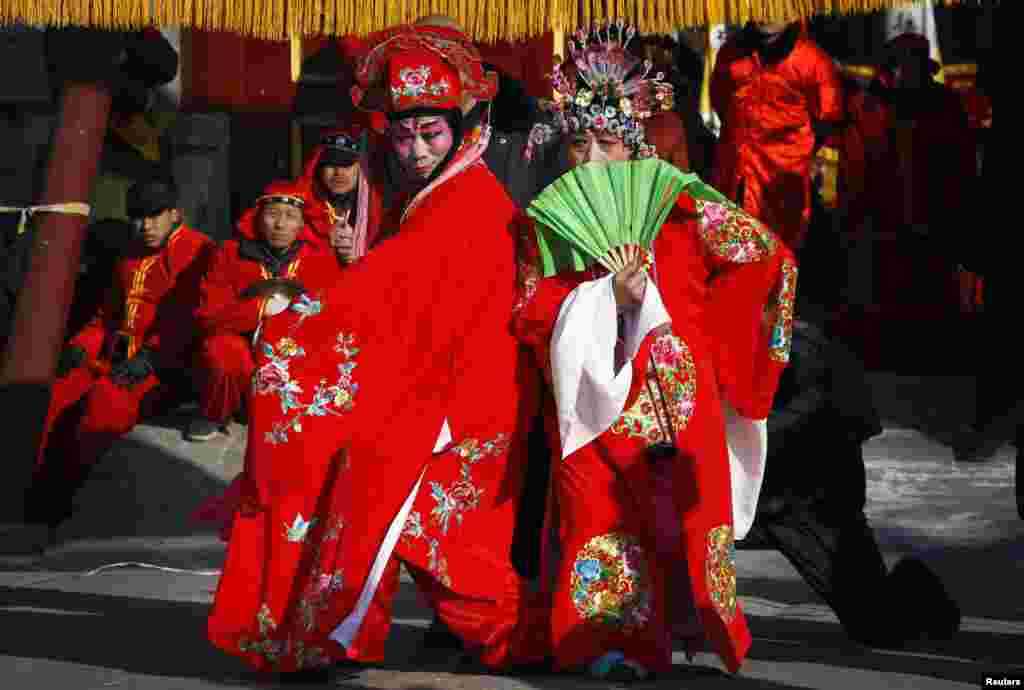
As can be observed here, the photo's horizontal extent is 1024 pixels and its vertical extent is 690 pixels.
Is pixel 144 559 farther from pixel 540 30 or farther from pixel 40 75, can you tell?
pixel 40 75

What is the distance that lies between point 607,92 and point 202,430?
12.5 feet

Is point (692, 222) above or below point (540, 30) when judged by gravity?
below

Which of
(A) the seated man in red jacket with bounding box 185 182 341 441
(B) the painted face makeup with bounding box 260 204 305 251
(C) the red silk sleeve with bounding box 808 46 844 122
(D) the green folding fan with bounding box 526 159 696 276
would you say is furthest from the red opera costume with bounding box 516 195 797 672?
(C) the red silk sleeve with bounding box 808 46 844 122

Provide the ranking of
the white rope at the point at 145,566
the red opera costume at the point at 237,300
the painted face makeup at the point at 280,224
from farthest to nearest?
the painted face makeup at the point at 280,224 < the red opera costume at the point at 237,300 < the white rope at the point at 145,566

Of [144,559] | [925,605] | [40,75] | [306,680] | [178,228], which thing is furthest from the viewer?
[40,75]

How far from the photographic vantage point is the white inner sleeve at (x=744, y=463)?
6309 millimetres

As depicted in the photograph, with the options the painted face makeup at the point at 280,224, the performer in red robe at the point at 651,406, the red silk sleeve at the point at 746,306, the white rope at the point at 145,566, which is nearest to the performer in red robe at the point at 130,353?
the painted face makeup at the point at 280,224

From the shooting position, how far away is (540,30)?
23.3ft

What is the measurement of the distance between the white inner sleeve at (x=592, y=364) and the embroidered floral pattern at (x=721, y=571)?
45cm

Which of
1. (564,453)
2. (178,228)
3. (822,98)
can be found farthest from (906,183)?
(564,453)

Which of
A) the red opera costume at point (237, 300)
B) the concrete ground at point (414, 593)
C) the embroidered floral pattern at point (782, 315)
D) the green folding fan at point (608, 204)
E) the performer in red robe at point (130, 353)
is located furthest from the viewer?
the red opera costume at point (237, 300)

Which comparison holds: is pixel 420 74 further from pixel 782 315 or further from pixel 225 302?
pixel 225 302

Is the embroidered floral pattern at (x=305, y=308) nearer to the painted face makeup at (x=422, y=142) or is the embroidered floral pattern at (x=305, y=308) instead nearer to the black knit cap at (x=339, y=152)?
the painted face makeup at (x=422, y=142)

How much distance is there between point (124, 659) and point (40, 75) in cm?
622
